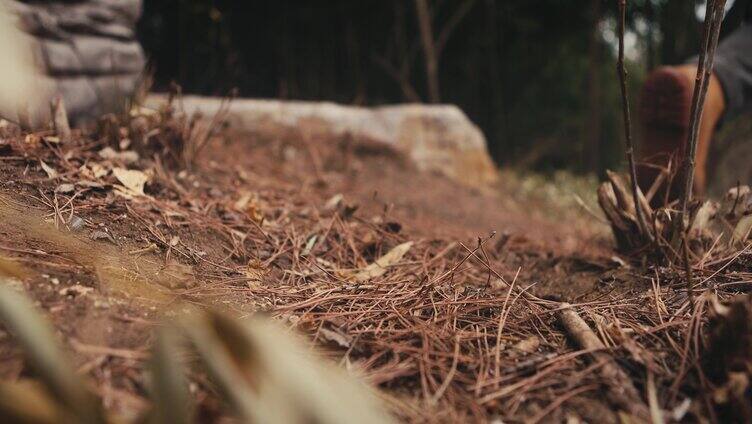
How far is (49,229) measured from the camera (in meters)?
1.30

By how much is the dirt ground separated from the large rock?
1.32 m

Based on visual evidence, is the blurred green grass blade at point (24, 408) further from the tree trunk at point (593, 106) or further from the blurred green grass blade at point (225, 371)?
the tree trunk at point (593, 106)

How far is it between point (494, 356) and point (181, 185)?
4.43 ft

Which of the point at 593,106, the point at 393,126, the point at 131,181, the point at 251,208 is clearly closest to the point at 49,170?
the point at 131,181

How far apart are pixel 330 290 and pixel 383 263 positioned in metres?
0.33

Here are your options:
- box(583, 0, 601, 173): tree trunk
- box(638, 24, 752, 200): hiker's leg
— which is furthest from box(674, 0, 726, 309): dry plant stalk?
box(583, 0, 601, 173): tree trunk

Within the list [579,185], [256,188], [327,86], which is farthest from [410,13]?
[256,188]

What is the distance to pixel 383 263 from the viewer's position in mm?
1688

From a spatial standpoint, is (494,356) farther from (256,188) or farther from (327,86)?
(327,86)

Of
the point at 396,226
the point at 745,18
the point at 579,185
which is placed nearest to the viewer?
the point at 396,226

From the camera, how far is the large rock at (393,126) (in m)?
3.52

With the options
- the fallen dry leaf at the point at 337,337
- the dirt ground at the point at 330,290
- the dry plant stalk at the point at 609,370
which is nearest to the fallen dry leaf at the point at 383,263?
the dirt ground at the point at 330,290

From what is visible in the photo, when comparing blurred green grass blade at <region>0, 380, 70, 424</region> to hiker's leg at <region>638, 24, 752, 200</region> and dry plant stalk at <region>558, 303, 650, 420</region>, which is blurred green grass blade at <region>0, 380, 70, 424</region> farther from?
hiker's leg at <region>638, 24, 752, 200</region>

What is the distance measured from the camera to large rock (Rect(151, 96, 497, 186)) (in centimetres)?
352
